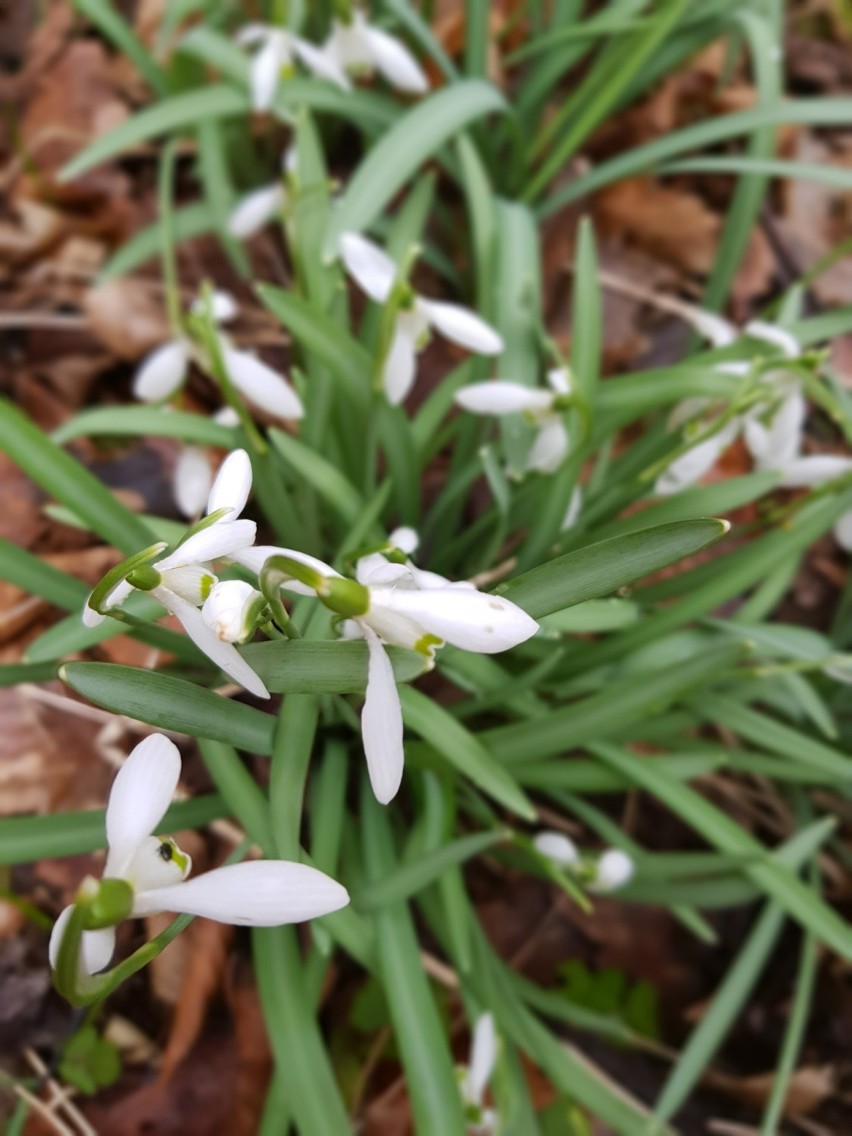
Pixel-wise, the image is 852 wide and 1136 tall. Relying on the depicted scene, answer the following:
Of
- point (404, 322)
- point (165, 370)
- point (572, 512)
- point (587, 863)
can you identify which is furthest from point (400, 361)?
point (587, 863)

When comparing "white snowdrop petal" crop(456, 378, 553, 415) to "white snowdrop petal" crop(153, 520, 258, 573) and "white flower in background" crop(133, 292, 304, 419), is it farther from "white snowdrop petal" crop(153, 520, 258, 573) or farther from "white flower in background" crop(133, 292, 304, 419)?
"white snowdrop petal" crop(153, 520, 258, 573)

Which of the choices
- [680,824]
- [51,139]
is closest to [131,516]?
[680,824]

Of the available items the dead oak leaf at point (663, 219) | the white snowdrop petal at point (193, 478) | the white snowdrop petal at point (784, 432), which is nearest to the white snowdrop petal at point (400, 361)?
the white snowdrop petal at point (193, 478)

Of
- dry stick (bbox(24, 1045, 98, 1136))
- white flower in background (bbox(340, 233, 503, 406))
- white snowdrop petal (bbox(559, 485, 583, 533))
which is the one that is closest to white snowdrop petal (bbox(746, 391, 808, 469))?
white snowdrop petal (bbox(559, 485, 583, 533))

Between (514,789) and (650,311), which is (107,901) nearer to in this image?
(514,789)

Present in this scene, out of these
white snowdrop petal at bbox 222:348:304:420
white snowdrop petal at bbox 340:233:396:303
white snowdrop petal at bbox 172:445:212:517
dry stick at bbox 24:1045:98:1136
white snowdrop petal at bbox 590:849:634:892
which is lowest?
dry stick at bbox 24:1045:98:1136

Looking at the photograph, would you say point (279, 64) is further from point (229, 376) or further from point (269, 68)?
point (229, 376)
